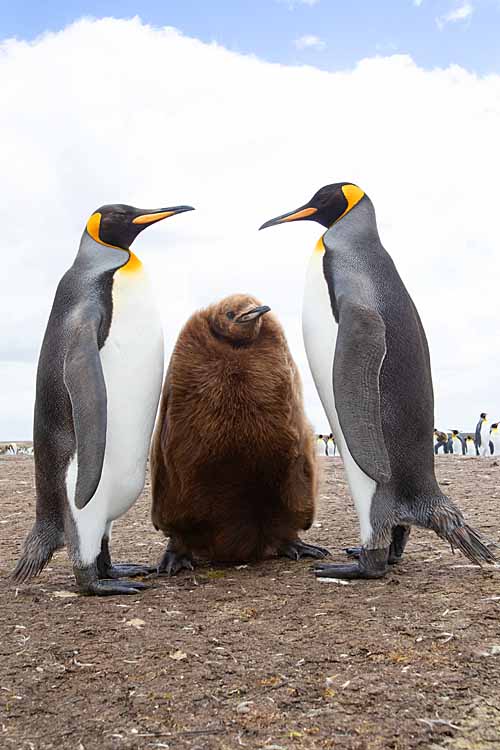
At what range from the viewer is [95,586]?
3416mm

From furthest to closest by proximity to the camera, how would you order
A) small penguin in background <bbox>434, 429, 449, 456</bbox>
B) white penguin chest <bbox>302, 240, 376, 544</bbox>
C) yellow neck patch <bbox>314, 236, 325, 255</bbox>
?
small penguin in background <bbox>434, 429, 449, 456</bbox>, yellow neck patch <bbox>314, 236, 325, 255</bbox>, white penguin chest <bbox>302, 240, 376, 544</bbox>

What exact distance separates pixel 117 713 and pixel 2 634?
89 cm

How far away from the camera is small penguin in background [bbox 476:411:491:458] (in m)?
20.8

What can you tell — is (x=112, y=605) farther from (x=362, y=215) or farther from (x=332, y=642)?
(x=362, y=215)

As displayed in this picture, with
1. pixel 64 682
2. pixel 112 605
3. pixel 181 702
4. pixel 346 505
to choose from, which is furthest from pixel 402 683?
pixel 346 505

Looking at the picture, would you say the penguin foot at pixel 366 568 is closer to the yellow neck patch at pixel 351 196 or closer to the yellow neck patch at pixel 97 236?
the yellow neck patch at pixel 351 196

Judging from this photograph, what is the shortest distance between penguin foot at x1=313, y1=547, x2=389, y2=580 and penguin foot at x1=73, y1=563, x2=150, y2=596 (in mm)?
871

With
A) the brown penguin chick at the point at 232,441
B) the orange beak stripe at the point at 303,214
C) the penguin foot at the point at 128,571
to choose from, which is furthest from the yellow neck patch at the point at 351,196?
the penguin foot at the point at 128,571

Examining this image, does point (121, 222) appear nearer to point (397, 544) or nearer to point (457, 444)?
point (397, 544)

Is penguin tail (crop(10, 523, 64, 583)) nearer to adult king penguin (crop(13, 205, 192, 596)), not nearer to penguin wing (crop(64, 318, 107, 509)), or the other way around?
adult king penguin (crop(13, 205, 192, 596))

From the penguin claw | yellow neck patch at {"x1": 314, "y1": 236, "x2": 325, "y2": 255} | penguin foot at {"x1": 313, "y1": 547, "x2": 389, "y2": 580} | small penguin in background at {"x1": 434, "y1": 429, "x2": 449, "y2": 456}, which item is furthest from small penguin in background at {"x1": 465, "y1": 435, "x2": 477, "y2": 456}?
the penguin claw

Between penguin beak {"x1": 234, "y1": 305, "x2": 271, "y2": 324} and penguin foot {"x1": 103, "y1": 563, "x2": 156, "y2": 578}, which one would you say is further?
penguin foot {"x1": 103, "y1": 563, "x2": 156, "y2": 578}

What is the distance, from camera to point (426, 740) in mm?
1975

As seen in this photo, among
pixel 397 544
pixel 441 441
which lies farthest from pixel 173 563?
pixel 441 441
